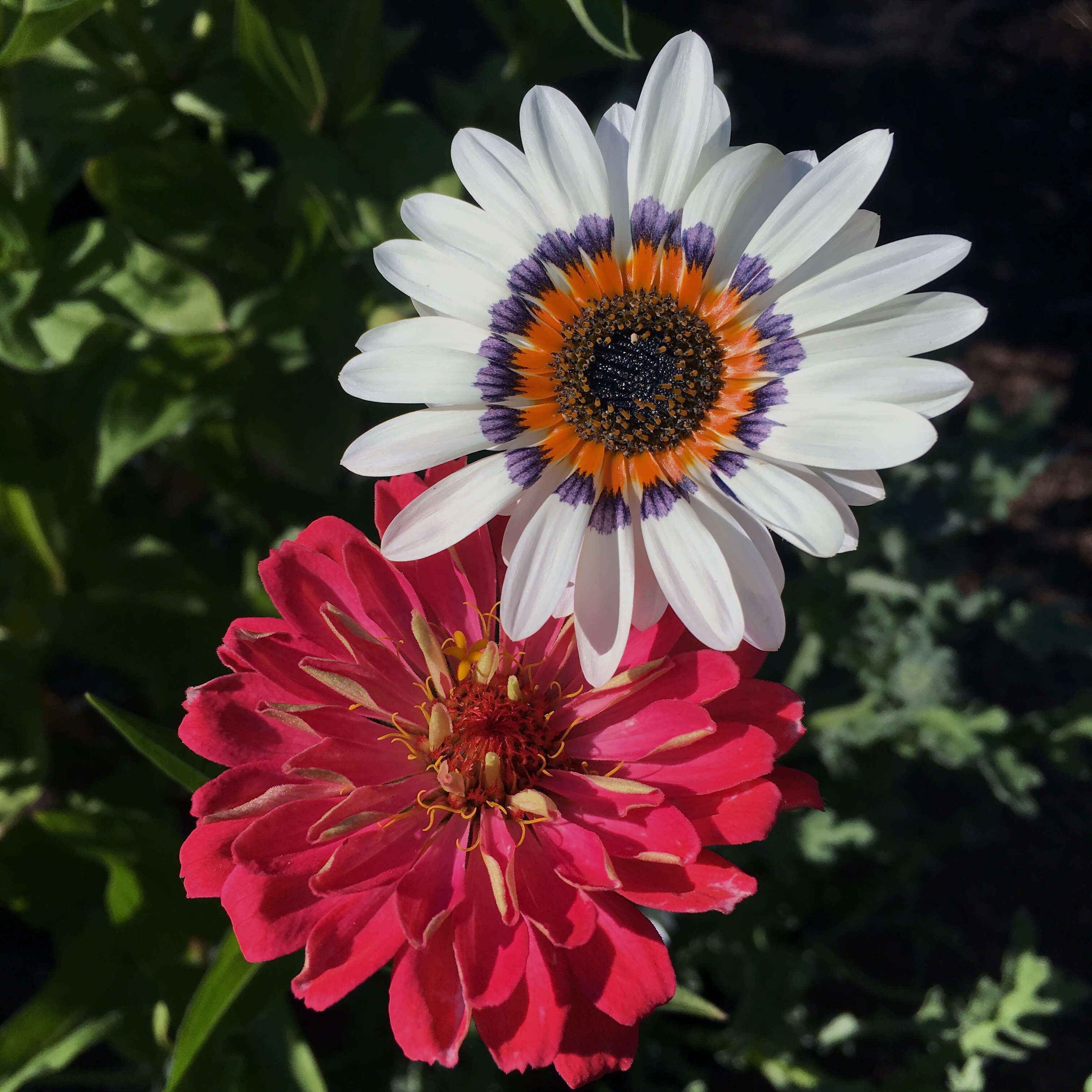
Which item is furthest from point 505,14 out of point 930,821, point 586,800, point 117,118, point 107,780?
point 930,821

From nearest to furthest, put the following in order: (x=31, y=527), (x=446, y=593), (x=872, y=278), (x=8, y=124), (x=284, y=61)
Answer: (x=872, y=278)
(x=446, y=593)
(x=8, y=124)
(x=284, y=61)
(x=31, y=527)

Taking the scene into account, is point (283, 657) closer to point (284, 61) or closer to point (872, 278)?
point (872, 278)

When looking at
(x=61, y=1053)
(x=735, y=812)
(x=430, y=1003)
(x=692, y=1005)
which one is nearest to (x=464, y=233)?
(x=735, y=812)

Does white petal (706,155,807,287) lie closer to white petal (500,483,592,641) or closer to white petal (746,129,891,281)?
white petal (746,129,891,281)

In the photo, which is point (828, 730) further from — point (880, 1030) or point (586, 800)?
point (586, 800)

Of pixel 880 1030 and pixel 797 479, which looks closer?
pixel 797 479

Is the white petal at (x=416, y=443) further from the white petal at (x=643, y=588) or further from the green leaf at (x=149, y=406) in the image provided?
the green leaf at (x=149, y=406)

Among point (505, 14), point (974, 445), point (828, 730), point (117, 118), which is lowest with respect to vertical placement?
point (828, 730)
